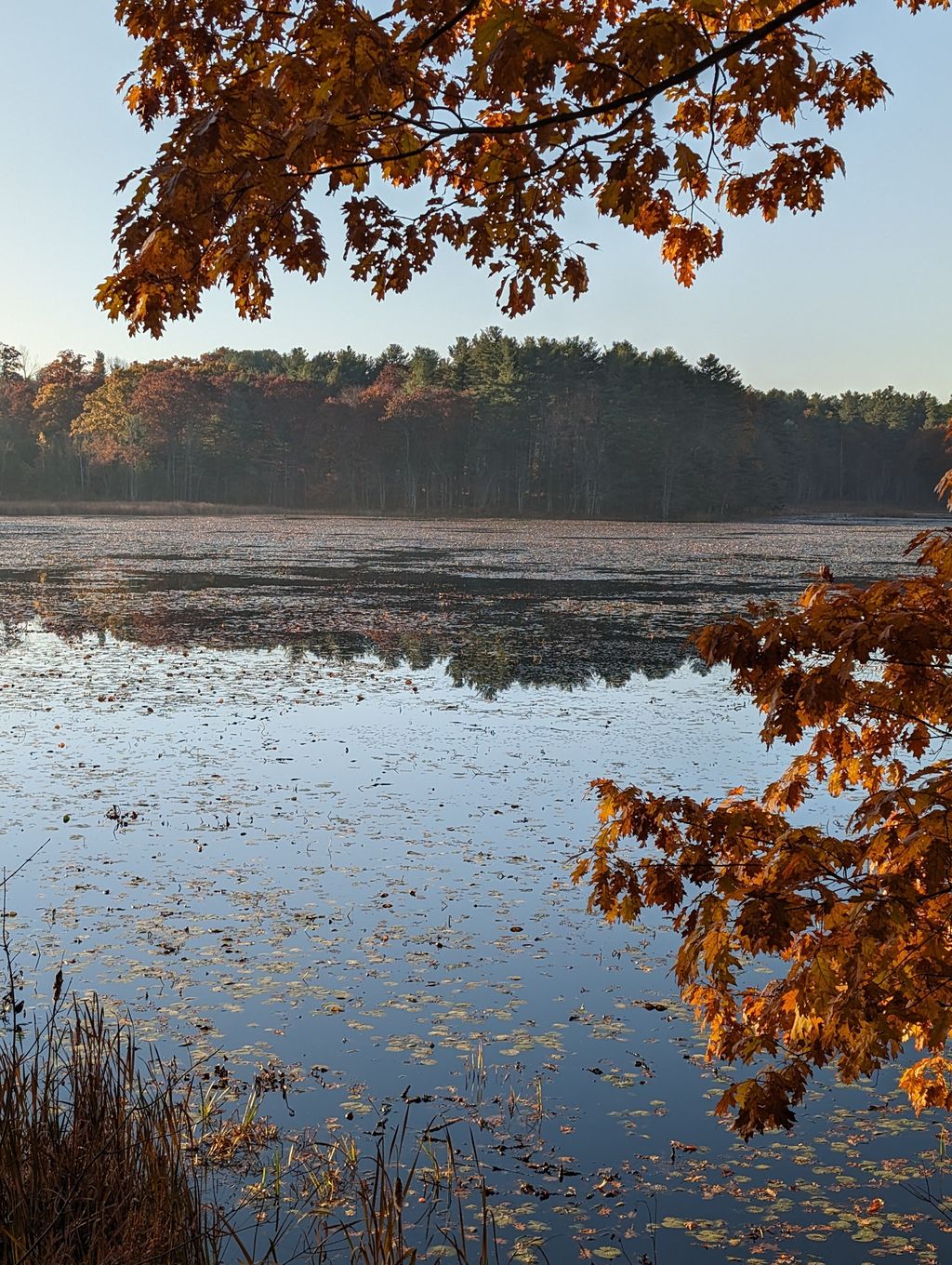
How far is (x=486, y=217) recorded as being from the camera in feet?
19.8

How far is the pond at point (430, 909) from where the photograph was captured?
502 centimetres

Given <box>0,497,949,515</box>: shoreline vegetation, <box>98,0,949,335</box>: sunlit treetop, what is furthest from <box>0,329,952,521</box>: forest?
<box>98,0,949,335</box>: sunlit treetop

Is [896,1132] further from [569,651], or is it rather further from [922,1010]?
[569,651]

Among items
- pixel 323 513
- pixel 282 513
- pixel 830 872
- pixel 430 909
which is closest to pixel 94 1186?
pixel 830 872

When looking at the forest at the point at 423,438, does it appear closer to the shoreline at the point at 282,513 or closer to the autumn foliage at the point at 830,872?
the shoreline at the point at 282,513

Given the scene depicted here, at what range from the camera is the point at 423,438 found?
100688 mm

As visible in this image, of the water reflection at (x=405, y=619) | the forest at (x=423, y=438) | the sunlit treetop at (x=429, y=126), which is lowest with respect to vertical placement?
the water reflection at (x=405, y=619)

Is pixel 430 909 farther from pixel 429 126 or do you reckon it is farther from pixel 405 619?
pixel 405 619

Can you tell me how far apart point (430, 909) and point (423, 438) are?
94.3m

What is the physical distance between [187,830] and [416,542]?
148ft

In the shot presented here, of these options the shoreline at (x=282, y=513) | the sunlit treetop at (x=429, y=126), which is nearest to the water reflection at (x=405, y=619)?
the sunlit treetop at (x=429, y=126)

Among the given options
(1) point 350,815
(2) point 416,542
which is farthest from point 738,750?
(2) point 416,542

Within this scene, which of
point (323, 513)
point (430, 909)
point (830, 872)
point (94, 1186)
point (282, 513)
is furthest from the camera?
point (323, 513)

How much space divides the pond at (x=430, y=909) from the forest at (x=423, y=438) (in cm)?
8051
